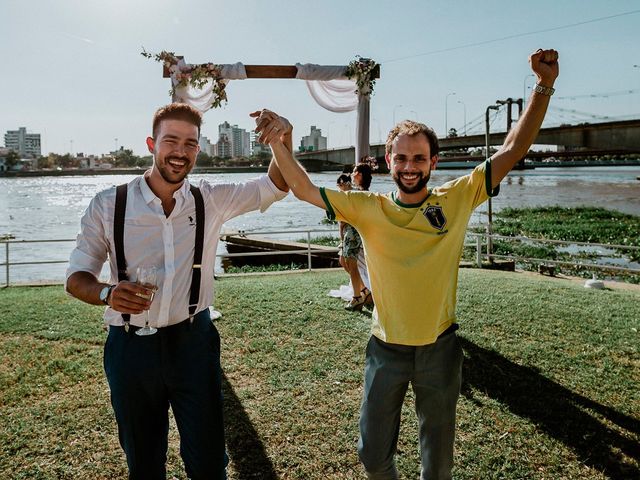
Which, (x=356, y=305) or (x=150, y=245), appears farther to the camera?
(x=356, y=305)

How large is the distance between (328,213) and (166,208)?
80 centimetres

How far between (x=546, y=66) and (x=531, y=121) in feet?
0.95

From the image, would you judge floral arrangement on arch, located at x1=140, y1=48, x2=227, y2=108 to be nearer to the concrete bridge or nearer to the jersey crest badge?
the jersey crest badge

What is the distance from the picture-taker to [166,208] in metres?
2.47

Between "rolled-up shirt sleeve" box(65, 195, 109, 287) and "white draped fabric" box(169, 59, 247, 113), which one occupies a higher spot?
"white draped fabric" box(169, 59, 247, 113)

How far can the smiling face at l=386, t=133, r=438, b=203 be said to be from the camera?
2.54m

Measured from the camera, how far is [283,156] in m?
2.69

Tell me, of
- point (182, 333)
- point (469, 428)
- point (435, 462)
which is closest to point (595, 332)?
point (469, 428)

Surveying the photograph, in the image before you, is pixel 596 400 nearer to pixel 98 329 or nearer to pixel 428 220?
pixel 428 220

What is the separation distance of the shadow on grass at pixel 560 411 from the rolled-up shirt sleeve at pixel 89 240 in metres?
3.40

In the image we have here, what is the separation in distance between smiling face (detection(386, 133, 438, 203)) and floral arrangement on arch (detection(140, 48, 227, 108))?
5.59m

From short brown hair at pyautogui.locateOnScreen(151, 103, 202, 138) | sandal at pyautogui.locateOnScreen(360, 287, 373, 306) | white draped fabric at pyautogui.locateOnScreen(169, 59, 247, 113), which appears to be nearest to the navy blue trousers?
short brown hair at pyautogui.locateOnScreen(151, 103, 202, 138)

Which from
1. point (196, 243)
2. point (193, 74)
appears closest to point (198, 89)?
point (193, 74)

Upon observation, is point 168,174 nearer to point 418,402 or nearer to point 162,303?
point 162,303
